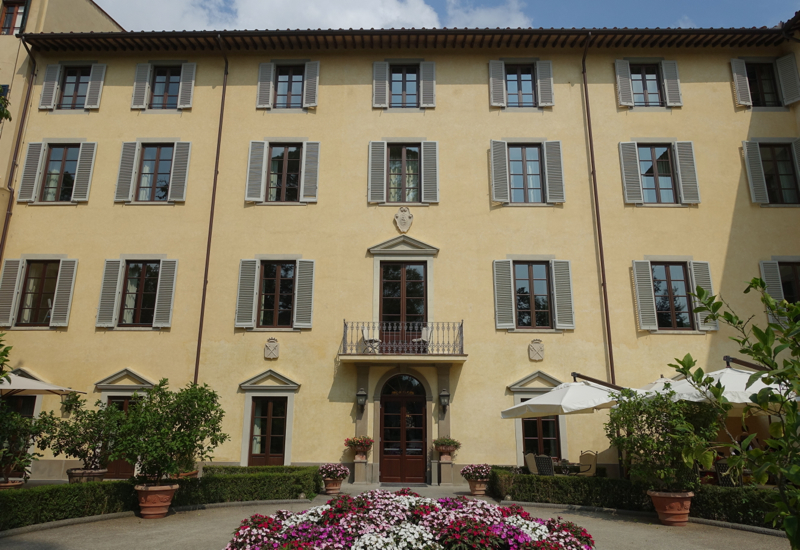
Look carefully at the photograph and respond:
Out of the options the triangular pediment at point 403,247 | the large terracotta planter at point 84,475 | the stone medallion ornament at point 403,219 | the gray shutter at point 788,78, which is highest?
the gray shutter at point 788,78

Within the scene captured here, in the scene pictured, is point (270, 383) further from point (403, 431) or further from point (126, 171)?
point (126, 171)

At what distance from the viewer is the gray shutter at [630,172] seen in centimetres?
1606

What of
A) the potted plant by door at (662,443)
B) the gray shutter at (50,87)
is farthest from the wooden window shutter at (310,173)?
the potted plant by door at (662,443)

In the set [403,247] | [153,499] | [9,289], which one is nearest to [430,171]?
[403,247]

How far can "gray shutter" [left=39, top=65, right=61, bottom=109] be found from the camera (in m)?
17.3

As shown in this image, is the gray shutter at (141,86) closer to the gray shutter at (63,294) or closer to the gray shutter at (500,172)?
the gray shutter at (63,294)

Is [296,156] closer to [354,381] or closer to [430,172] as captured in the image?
[430,172]

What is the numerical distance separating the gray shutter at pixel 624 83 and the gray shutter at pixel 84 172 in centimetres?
1559

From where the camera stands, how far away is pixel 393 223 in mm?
16047

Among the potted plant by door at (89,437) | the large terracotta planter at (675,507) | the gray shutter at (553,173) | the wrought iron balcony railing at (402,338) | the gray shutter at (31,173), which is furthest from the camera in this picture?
the gray shutter at (31,173)

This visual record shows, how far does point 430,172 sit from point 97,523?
37.7 feet

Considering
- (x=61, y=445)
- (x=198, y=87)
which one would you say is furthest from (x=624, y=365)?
(x=198, y=87)

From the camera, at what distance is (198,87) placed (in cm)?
1736

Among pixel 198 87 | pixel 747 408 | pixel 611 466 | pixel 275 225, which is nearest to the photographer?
pixel 747 408
